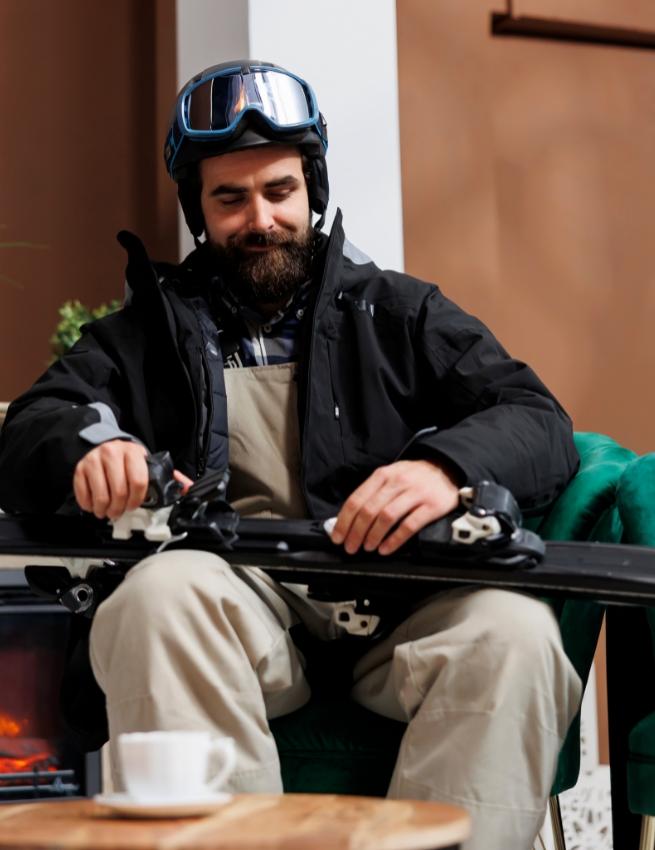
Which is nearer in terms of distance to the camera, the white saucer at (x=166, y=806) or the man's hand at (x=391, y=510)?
the white saucer at (x=166, y=806)

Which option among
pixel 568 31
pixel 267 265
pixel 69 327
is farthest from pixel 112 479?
pixel 568 31

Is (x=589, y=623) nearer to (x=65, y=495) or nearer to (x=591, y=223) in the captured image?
(x=65, y=495)

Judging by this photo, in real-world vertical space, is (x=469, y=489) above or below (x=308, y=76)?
below

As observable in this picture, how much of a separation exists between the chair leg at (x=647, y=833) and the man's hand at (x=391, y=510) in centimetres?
43

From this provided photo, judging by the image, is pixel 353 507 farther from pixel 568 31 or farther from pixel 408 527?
pixel 568 31

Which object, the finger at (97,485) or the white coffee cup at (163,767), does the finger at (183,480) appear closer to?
the finger at (97,485)

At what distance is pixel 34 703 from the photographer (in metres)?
3.00

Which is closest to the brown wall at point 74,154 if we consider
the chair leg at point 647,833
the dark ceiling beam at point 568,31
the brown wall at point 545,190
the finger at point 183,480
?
the brown wall at point 545,190

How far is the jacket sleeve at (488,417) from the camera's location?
5.41 ft

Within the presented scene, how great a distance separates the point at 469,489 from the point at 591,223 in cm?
219

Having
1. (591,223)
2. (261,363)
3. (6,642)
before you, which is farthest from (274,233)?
(591,223)

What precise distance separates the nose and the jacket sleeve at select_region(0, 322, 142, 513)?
29 centimetres

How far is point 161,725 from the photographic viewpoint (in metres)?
1.45

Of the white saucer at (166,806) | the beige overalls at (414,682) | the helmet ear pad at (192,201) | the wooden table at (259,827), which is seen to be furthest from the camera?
the helmet ear pad at (192,201)
